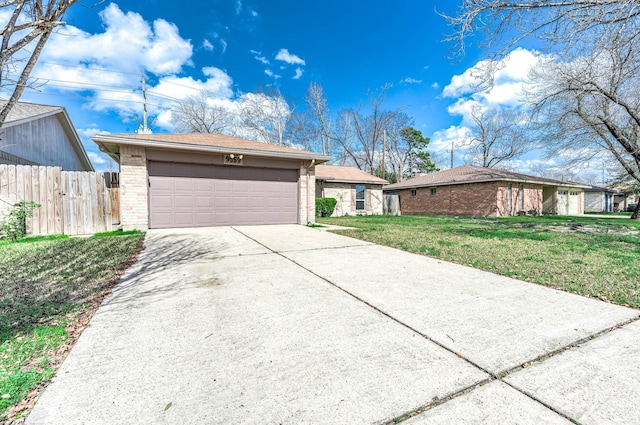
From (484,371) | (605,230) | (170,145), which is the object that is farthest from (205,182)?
(605,230)

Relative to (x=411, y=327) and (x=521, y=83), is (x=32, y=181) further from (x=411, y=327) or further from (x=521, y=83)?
(x=521, y=83)

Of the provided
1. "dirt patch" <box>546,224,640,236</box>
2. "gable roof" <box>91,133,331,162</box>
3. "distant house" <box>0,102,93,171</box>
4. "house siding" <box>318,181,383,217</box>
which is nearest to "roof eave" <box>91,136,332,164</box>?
"gable roof" <box>91,133,331,162</box>

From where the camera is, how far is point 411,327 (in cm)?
235

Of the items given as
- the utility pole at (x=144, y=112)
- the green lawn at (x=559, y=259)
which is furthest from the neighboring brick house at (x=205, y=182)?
the utility pole at (x=144, y=112)

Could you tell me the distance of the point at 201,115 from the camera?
2434 centimetres

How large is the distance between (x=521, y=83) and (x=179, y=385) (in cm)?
1457

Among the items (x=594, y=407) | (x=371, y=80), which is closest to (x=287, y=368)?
(x=594, y=407)

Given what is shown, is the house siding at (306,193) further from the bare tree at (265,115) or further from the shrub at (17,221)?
the bare tree at (265,115)

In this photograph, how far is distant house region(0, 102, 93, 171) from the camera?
9077 millimetres

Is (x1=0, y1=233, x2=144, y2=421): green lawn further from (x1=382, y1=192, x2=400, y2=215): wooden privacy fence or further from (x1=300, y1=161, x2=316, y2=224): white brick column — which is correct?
(x1=382, y1=192, x2=400, y2=215): wooden privacy fence

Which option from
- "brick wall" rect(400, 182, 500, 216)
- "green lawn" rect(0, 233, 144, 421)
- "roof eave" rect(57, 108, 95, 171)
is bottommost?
"green lawn" rect(0, 233, 144, 421)

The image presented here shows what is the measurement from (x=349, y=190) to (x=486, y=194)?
28.1ft

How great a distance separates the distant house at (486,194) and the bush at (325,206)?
805 centimetres

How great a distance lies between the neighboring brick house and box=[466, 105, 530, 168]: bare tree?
26041 mm
